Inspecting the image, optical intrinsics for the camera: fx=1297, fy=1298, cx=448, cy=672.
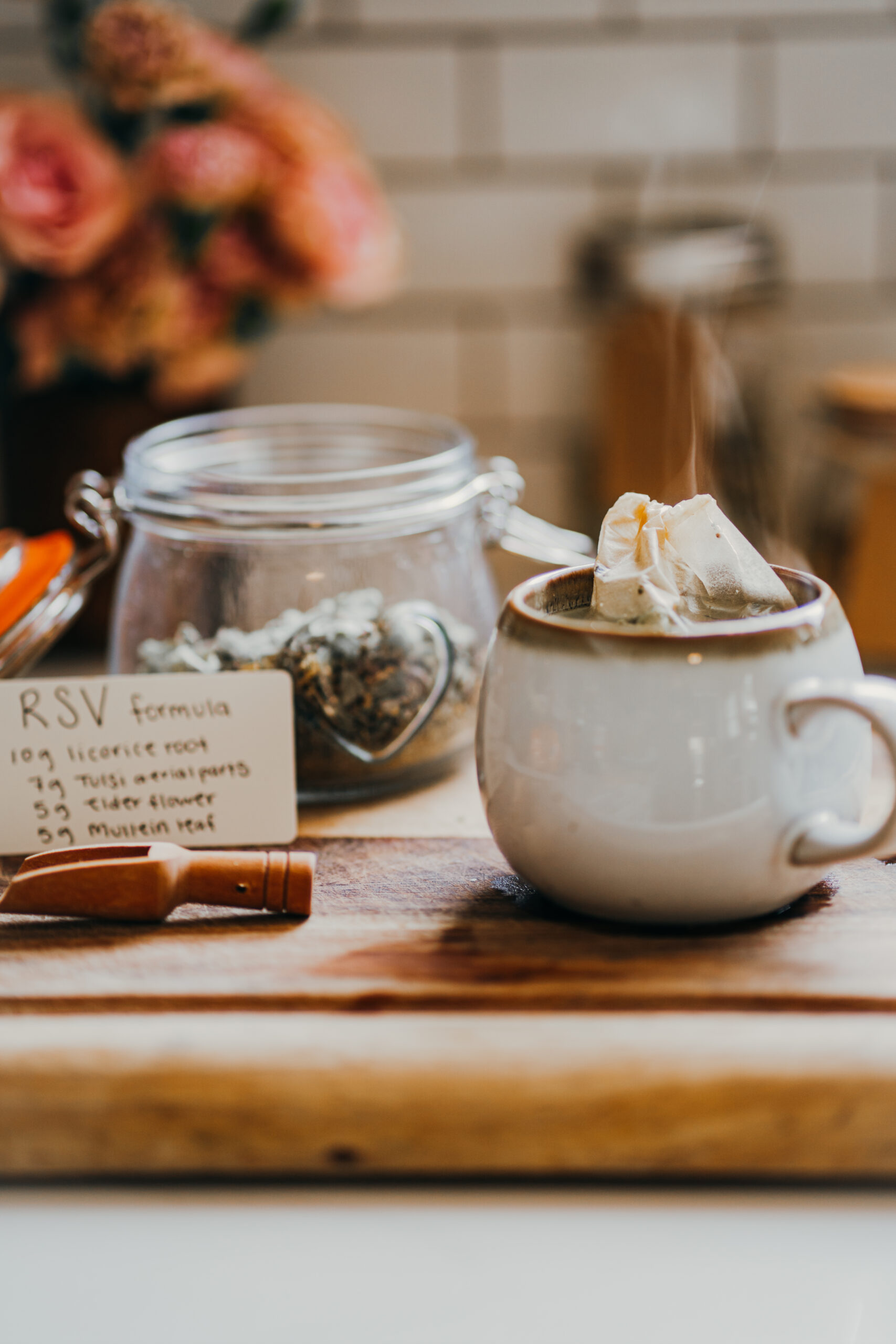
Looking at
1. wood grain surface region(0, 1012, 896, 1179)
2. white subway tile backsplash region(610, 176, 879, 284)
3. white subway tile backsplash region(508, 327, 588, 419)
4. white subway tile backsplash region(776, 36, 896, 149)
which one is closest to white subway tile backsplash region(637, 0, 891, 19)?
white subway tile backsplash region(776, 36, 896, 149)

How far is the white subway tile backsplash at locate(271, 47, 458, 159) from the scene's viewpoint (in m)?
1.13

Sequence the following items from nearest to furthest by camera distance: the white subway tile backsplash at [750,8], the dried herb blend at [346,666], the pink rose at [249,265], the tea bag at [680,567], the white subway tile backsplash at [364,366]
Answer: the tea bag at [680,567]
the dried herb blend at [346,666]
the pink rose at [249,265]
the white subway tile backsplash at [750,8]
the white subway tile backsplash at [364,366]

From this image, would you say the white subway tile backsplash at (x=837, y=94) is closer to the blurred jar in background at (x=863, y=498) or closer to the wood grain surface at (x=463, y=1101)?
the blurred jar in background at (x=863, y=498)

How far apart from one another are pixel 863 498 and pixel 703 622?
53cm

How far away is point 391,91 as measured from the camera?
1.14 m

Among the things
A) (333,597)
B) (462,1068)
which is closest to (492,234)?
(333,597)

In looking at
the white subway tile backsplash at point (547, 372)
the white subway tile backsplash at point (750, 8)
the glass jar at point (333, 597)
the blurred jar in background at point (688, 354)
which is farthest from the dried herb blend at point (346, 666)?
the white subway tile backsplash at point (750, 8)

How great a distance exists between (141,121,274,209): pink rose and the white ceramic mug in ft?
1.92

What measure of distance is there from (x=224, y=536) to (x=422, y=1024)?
0.26 metres

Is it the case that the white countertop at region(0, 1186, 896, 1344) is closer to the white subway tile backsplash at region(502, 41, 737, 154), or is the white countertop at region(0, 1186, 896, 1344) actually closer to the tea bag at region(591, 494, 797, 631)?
the tea bag at region(591, 494, 797, 631)

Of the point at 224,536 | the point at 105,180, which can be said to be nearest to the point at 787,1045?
the point at 224,536

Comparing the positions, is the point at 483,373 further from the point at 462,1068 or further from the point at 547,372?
the point at 462,1068

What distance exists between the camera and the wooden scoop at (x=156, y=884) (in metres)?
0.46

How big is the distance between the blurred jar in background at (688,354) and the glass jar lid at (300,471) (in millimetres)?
272
